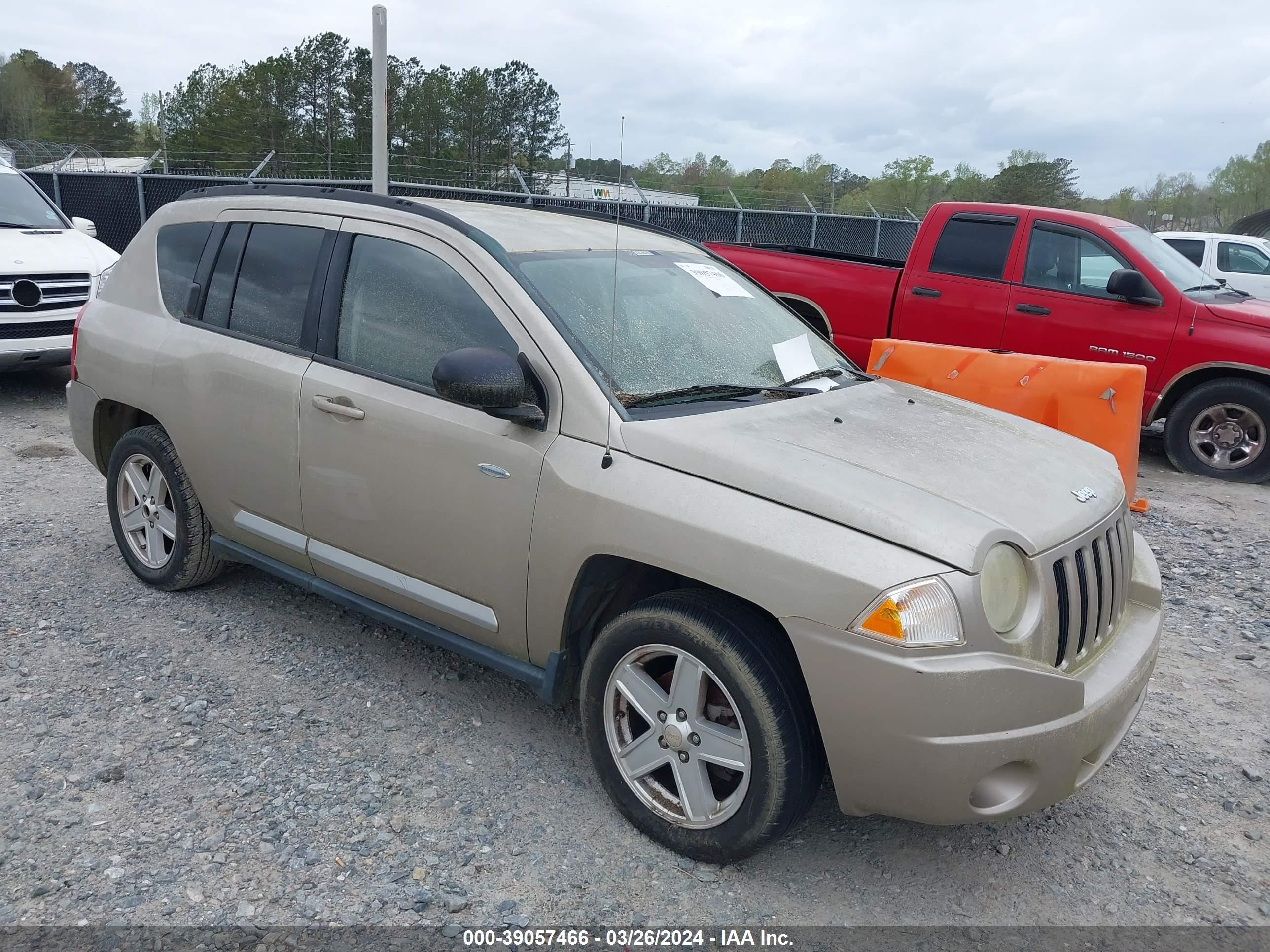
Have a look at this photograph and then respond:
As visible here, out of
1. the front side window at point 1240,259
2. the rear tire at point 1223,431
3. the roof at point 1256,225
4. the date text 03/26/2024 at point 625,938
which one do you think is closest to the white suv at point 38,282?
the date text 03/26/2024 at point 625,938

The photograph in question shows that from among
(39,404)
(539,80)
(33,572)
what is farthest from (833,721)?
(539,80)

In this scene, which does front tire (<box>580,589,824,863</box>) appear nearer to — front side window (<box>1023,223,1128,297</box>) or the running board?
the running board

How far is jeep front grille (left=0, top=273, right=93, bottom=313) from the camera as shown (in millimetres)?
7988

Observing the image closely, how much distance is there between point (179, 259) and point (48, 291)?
4777 millimetres

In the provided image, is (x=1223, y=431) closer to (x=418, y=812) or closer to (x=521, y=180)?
(x=418, y=812)

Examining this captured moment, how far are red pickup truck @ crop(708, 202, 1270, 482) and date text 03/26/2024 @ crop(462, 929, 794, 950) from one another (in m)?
6.03

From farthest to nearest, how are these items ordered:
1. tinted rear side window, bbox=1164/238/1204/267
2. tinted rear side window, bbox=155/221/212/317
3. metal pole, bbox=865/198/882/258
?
metal pole, bbox=865/198/882/258 → tinted rear side window, bbox=1164/238/1204/267 → tinted rear side window, bbox=155/221/212/317

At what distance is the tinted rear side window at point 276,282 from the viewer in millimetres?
3842

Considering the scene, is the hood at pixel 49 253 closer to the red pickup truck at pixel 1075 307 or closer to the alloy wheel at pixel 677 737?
the red pickup truck at pixel 1075 307

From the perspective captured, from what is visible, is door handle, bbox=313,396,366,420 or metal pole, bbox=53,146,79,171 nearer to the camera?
door handle, bbox=313,396,366,420

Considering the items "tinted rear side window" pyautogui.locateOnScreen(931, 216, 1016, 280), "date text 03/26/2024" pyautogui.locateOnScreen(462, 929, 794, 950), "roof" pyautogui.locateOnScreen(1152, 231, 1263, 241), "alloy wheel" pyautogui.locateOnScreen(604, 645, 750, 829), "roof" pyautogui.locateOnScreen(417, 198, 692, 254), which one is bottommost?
"date text 03/26/2024" pyautogui.locateOnScreen(462, 929, 794, 950)

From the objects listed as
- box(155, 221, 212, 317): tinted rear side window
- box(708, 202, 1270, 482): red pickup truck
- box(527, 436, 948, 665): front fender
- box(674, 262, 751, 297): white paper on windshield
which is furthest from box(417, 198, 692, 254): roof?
box(708, 202, 1270, 482): red pickup truck

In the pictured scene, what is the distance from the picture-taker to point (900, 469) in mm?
2863

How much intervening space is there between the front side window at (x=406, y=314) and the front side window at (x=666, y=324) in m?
0.22
